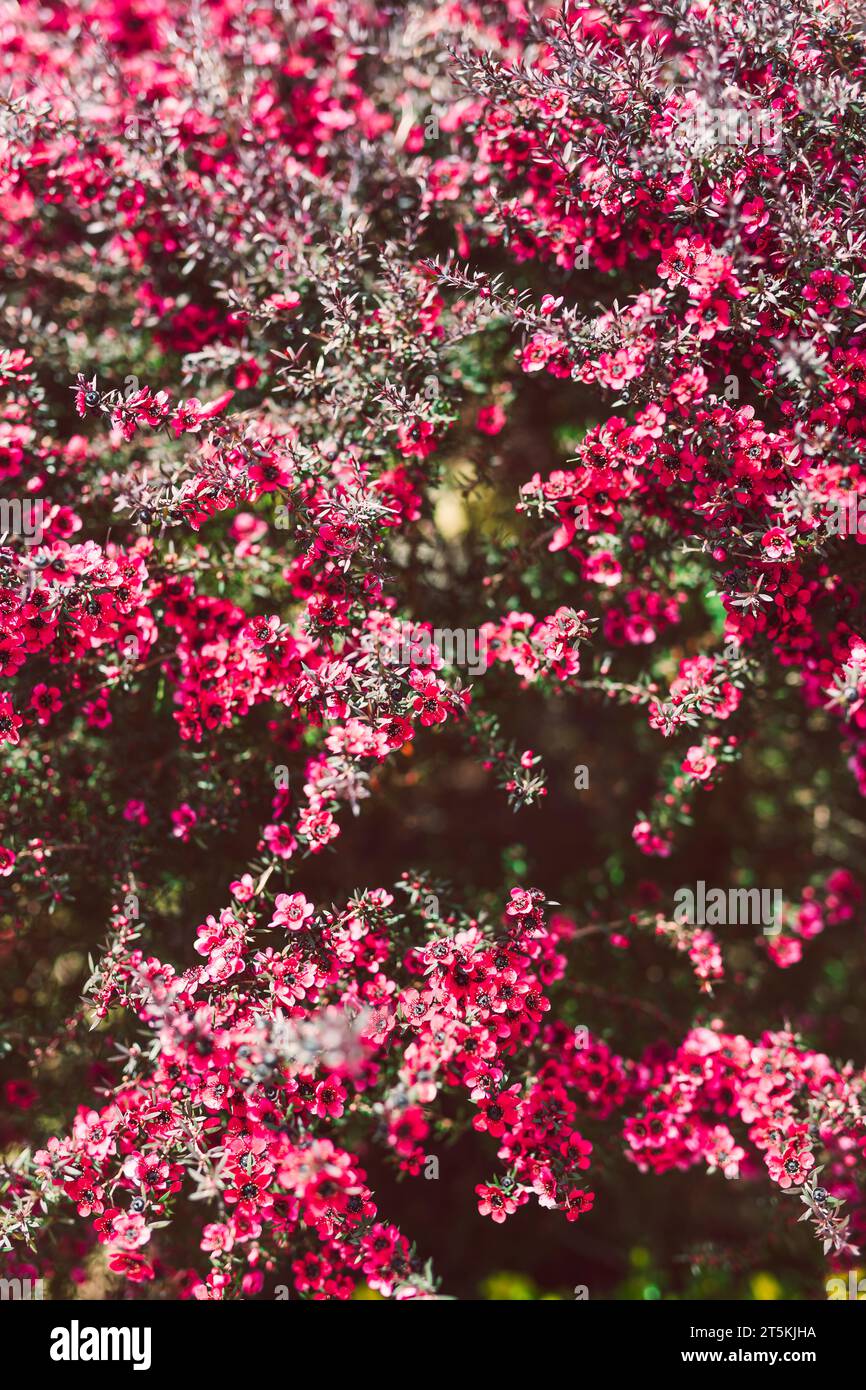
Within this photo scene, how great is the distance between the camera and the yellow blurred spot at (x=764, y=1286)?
2.97 metres

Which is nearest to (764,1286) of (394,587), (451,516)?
(394,587)

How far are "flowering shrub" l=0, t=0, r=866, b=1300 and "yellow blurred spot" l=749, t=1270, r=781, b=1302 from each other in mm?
50

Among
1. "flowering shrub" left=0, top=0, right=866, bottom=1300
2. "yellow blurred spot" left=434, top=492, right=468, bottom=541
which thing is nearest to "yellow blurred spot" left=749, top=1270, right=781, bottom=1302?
"flowering shrub" left=0, top=0, right=866, bottom=1300

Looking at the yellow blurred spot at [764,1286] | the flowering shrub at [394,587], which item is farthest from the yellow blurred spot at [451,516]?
the yellow blurred spot at [764,1286]

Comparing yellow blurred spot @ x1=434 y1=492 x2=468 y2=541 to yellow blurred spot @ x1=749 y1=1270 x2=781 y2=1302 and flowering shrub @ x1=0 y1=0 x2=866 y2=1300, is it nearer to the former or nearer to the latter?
flowering shrub @ x1=0 y1=0 x2=866 y2=1300

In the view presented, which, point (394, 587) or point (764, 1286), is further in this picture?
point (764, 1286)

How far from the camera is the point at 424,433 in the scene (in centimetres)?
231

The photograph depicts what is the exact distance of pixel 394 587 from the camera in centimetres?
259

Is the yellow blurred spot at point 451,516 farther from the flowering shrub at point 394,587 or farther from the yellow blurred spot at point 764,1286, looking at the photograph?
the yellow blurred spot at point 764,1286

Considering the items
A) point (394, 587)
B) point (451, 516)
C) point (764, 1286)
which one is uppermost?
point (451, 516)

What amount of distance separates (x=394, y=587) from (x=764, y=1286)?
9.37ft

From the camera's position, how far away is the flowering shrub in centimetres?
211

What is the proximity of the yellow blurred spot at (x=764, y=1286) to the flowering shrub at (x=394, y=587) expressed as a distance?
50 mm

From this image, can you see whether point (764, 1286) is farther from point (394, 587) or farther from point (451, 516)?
point (451, 516)
